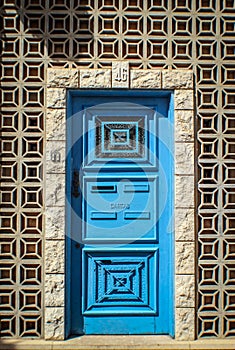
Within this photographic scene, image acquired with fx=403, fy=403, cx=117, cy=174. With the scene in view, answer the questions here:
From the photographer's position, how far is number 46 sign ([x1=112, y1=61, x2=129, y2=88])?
3.57 meters

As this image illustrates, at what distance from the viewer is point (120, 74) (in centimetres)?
357

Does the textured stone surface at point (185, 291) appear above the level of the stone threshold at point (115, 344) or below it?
above

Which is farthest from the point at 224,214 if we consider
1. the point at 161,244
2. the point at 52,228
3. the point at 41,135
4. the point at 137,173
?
the point at 41,135

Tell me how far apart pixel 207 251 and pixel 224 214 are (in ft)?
1.19

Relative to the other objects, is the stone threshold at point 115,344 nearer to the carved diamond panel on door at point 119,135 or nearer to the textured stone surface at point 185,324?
the textured stone surface at point 185,324

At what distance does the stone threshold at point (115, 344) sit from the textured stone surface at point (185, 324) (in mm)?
49

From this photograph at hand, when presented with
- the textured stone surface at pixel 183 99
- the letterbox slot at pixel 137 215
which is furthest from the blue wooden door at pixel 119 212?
the textured stone surface at pixel 183 99

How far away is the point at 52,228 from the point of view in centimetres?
352

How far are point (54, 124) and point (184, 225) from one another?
1.45 metres

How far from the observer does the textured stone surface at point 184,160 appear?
3.57 meters

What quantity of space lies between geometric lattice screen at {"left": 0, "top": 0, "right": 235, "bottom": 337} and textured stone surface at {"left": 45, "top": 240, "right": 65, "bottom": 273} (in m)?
0.09

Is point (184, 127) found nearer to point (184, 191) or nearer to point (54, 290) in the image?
point (184, 191)

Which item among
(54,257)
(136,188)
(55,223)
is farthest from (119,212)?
(54,257)

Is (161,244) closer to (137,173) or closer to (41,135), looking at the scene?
(137,173)
